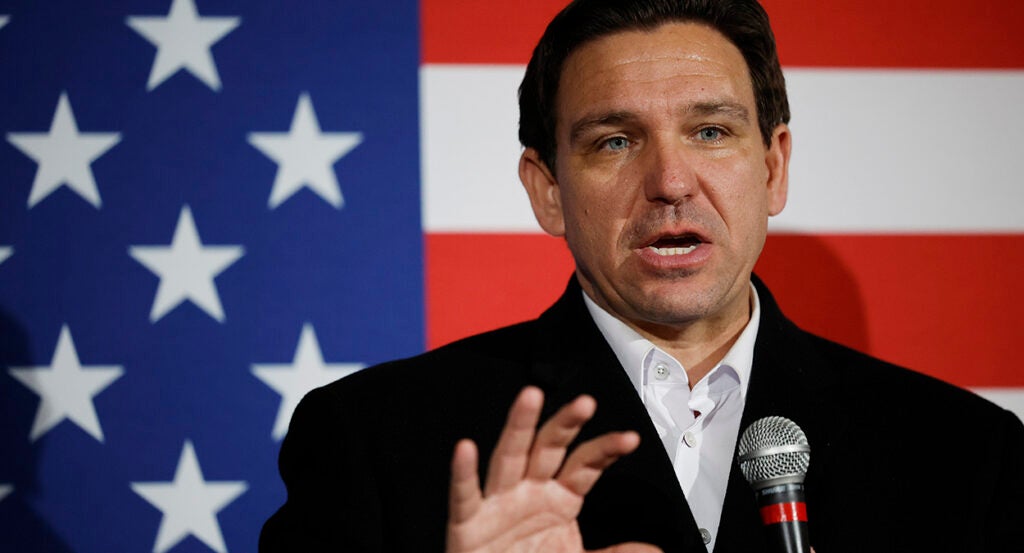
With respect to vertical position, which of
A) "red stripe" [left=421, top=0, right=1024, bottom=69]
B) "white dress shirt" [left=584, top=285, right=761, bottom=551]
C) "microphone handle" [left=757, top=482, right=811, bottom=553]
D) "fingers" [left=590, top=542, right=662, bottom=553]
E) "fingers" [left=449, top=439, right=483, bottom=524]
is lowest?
"fingers" [left=590, top=542, right=662, bottom=553]

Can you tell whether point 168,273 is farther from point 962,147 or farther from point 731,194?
point 962,147

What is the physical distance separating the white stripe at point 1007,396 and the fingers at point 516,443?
139 centimetres

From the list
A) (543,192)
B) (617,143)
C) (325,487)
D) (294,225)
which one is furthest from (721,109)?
(294,225)

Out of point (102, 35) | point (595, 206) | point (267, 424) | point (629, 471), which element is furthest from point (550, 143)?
point (102, 35)

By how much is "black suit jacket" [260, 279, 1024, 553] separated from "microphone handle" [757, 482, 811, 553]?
11.5 inches

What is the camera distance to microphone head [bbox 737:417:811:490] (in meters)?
1.03

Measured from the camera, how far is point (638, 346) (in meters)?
1.52

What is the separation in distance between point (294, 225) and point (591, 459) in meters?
1.11

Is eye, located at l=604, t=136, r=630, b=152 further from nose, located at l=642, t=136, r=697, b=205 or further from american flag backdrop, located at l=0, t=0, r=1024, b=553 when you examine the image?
american flag backdrop, located at l=0, t=0, r=1024, b=553

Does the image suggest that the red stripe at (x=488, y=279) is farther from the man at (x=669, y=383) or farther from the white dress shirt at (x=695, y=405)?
the white dress shirt at (x=695, y=405)

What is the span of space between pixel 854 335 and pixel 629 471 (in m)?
0.93

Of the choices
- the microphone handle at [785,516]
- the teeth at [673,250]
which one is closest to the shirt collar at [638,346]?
the teeth at [673,250]

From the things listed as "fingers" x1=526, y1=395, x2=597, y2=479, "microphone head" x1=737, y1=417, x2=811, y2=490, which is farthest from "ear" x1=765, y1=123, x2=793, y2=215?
"fingers" x1=526, y1=395, x2=597, y2=479

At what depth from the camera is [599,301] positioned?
1.59m
